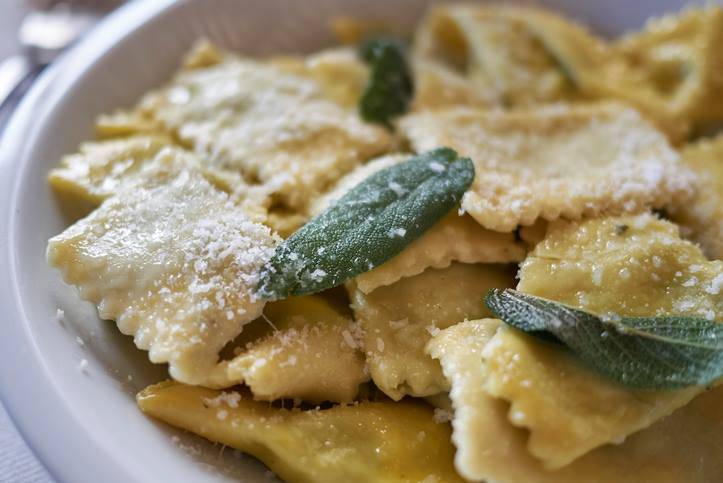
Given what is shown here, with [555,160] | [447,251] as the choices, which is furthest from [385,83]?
[447,251]

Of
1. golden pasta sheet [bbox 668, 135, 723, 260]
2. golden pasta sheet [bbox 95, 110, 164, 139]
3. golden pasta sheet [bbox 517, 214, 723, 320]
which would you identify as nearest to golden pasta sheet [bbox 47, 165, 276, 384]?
golden pasta sheet [bbox 95, 110, 164, 139]

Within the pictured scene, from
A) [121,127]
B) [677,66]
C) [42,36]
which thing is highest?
[42,36]

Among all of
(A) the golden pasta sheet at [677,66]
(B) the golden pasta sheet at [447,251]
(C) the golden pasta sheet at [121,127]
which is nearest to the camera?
(B) the golden pasta sheet at [447,251]

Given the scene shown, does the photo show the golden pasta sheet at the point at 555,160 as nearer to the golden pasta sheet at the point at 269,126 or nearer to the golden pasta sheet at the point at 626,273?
the golden pasta sheet at the point at 626,273

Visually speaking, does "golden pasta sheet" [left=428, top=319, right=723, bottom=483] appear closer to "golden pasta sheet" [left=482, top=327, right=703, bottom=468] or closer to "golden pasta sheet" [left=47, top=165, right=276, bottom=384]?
"golden pasta sheet" [left=482, top=327, right=703, bottom=468]

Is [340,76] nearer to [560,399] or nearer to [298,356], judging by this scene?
[298,356]

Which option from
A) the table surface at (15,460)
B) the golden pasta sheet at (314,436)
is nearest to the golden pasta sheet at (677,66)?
the golden pasta sheet at (314,436)

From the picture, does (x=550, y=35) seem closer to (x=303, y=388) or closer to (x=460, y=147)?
(x=460, y=147)
